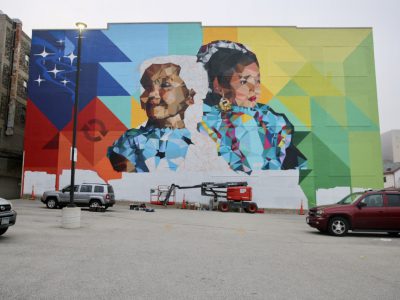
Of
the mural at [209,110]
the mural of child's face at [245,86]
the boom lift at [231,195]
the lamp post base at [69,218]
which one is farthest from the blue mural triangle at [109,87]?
the lamp post base at [69,218]

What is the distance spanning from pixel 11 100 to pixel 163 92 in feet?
53.4

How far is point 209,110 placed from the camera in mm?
32844

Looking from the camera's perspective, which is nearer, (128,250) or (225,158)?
(128,250)

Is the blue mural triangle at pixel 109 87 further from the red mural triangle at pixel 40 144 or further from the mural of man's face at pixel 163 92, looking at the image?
the red mural triangle at pixel 40 144

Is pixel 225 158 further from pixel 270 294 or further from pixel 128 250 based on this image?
pixel 270 294

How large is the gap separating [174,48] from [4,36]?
57.0 feet

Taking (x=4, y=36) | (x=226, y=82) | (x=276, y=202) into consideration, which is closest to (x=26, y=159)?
(x=4, y=36)

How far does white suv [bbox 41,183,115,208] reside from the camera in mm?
23203

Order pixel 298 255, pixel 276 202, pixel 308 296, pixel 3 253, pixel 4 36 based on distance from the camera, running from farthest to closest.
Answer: pixel 4 36 → pixel 276 202 → pixel 298 255 → pixel 3 253 → pixel 308 296

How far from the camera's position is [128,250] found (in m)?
9.24

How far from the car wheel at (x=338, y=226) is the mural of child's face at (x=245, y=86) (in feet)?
66.0

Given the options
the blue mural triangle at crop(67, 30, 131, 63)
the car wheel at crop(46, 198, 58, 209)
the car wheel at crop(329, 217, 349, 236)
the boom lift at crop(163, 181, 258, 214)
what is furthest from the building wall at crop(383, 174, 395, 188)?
the car wheel at crop(46, 198, 58, 209)

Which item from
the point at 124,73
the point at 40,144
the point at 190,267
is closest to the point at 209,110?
the point at 124,73

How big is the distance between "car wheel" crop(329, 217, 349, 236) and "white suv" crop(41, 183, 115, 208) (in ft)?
46.9
